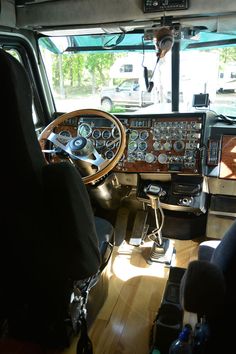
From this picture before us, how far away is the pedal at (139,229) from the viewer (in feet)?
7.98

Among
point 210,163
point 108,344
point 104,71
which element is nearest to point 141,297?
point 108,344

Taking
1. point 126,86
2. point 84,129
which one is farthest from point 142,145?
point 126,86

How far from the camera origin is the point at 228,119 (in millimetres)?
2389

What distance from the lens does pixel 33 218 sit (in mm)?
879

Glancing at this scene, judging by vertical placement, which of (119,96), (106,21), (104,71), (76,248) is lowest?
(76,248)

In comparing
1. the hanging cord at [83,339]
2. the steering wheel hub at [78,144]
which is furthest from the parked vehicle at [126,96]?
the hanging cord at [83,339]

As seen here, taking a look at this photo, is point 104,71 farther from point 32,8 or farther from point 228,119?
point 228,119

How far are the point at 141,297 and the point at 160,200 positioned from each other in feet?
2.41

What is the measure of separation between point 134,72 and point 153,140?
0.61 meters

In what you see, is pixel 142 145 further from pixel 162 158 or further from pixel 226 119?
pixel 226 119

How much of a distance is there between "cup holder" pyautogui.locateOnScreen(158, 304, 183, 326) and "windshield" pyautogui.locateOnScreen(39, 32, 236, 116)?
148cm

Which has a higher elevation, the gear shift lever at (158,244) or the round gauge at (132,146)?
the round gauge at (132,146)

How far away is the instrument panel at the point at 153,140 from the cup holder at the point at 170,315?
1.00 m

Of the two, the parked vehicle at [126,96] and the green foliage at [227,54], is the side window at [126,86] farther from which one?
the green foliage at [227,54]
